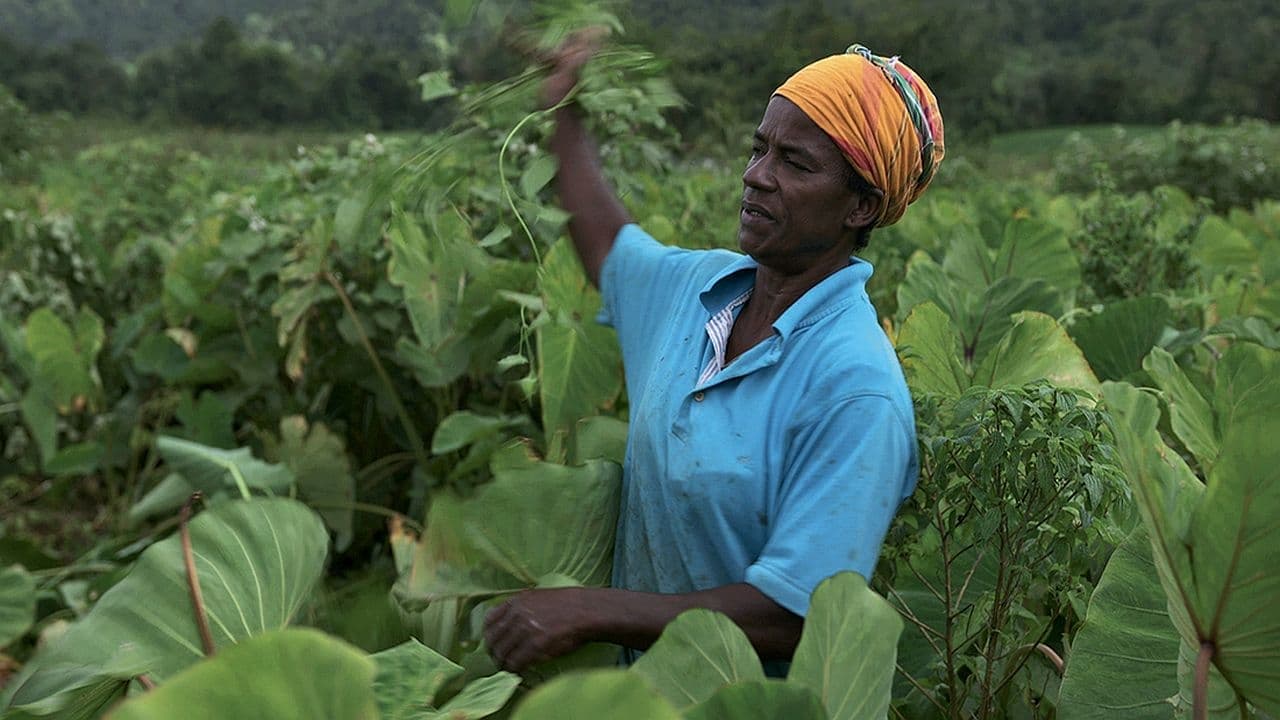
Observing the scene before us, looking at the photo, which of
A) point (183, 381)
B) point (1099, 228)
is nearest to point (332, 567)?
point (183, 381)

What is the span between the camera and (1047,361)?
1456 millimetres

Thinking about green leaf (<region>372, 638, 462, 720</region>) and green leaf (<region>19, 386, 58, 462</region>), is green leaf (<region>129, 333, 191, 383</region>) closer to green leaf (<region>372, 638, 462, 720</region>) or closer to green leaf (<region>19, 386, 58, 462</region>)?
green leaf (<region>19, 386, 58, 462</region>)

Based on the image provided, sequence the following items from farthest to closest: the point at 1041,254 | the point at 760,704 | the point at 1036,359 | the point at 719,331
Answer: the point at 1041,254, the point at 1036,359, the point at 719,331, the point at 760,704

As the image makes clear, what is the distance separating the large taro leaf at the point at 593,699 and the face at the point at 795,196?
650mm

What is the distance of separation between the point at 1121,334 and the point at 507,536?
1238mm

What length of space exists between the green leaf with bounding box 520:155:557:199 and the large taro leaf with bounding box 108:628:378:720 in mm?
992

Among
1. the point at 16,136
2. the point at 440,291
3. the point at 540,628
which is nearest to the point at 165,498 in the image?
the point at 440,291

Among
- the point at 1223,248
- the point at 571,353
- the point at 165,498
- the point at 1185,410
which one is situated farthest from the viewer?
the point at 1223,248

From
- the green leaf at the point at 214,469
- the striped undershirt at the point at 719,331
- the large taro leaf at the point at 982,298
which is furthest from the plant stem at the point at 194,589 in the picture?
the green leaf at the point at 214,469

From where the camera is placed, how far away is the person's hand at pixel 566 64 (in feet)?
5.13

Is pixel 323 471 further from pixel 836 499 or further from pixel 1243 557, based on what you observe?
pixel 1243 557

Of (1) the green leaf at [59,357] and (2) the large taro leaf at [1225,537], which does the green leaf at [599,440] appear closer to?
(2) the large taro leaf at [1225,537]

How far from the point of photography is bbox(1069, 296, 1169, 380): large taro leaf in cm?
190

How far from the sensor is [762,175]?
3.80ft
